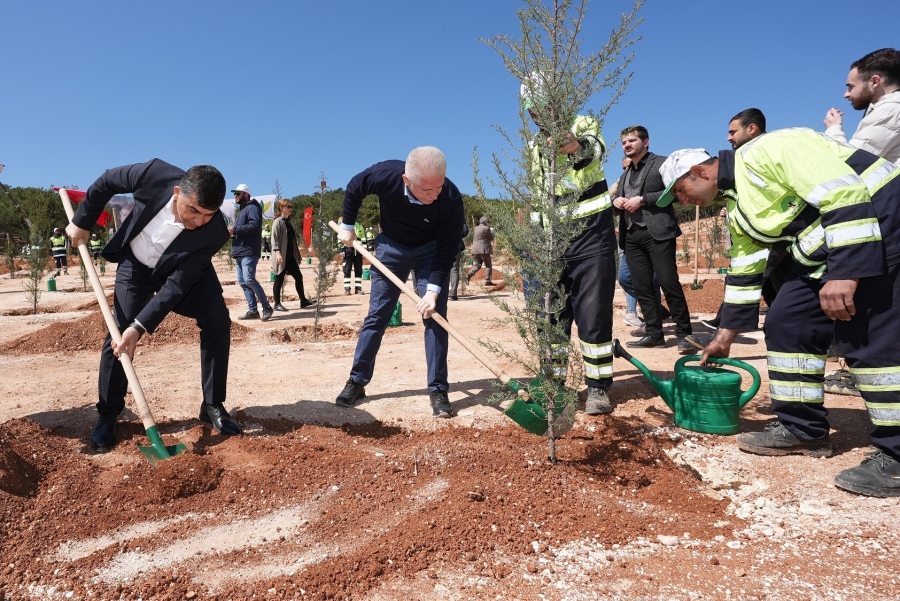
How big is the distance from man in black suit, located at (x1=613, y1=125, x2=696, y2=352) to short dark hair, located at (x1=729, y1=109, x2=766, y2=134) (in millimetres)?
829

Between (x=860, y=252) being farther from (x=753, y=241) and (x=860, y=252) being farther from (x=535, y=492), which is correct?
(x=535, y=492)

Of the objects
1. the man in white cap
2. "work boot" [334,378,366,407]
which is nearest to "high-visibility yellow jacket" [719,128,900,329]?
"work boot" [334,378,366,407]

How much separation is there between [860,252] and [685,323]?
10.8 feet

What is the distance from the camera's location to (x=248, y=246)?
8438mm

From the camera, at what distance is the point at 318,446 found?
11.2ft

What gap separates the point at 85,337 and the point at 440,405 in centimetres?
510

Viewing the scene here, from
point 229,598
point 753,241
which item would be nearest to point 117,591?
point 229,598

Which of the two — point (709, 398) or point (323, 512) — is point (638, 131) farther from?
point (323, 512)

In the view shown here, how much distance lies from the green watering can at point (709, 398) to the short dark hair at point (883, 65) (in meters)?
2.17

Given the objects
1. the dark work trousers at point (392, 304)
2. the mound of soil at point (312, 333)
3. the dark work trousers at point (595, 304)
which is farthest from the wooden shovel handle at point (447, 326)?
the mound of soil at point (312, 333)

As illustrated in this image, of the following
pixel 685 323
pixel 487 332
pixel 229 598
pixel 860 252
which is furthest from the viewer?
pixel 487 332

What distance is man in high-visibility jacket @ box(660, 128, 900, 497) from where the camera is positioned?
258cm

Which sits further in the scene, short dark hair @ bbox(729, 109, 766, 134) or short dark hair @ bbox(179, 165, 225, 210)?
short dark hair @ bbox(729, 109, 766, 134)

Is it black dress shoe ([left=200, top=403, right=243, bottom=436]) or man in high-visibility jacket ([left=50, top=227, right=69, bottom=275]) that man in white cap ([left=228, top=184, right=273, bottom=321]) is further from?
man in high-visibility jacket ([left=50, top=227, right=69, bottom=275])
